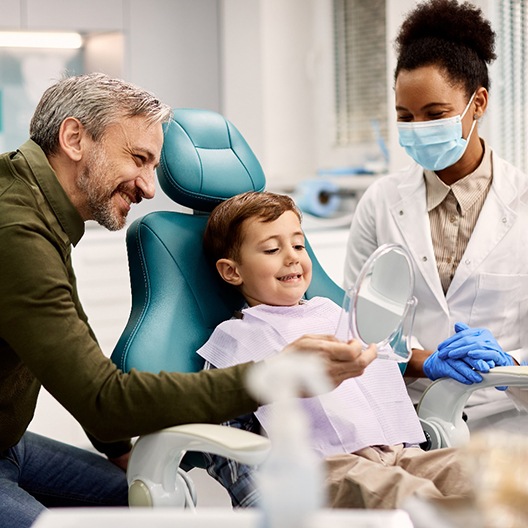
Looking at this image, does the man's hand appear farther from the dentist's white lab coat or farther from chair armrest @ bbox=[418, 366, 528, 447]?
the dentist's white lab coat

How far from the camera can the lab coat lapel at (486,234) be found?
2.09m

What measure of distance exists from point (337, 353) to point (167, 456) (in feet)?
1.08

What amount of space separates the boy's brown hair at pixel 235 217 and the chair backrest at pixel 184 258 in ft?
0.14

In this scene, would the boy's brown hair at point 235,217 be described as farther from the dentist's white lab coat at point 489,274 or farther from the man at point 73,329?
the dentist's white lab coat at point 489,274

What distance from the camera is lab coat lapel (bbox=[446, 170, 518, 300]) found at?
82.3 inches

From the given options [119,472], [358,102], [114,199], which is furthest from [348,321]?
[358,102]

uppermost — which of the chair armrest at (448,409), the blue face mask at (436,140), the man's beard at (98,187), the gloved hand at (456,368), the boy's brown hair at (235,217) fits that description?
the blue face mask at (436,140)

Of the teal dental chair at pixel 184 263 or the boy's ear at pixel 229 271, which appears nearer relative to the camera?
the teal dental chair at pixel 184 263

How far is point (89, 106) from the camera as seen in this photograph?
164cm

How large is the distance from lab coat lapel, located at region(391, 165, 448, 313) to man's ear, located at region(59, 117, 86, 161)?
898 millimetres

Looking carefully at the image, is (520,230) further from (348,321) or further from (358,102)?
(358,102)

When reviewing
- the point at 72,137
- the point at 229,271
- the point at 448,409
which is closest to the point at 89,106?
the point at 72,137

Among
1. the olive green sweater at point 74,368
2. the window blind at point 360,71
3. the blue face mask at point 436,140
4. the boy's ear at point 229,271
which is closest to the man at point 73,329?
the olive green sweater at point 74,368

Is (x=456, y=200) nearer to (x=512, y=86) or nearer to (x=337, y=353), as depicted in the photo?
(x=337, y=353)
